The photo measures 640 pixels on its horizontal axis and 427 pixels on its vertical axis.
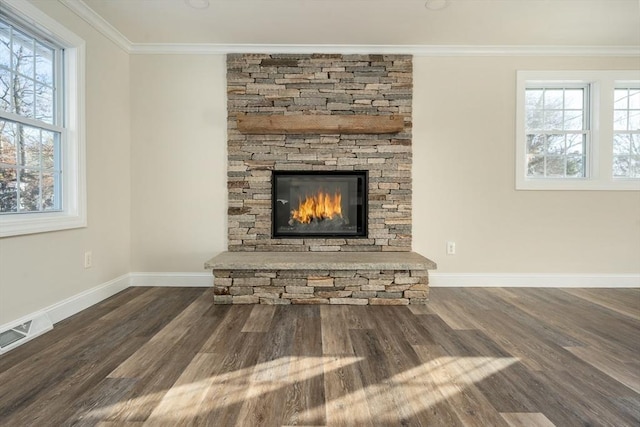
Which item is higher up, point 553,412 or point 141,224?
point 141,224

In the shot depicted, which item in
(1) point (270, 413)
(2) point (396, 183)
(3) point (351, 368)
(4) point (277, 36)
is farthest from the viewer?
(2) point (396, 183)

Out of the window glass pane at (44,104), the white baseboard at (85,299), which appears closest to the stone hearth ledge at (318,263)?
the white baseboard at (85,299)

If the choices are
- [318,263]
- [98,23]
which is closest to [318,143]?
[318,263]

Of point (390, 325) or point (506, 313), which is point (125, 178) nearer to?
point (390, 325)

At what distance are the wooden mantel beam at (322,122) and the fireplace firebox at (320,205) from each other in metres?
0.48

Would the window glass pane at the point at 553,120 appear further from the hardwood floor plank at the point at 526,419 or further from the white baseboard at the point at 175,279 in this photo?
the white baseboard at the point at 175,279

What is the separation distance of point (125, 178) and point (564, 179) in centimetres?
455

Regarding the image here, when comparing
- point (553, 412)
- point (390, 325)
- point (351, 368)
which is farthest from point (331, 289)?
point (553, 412)

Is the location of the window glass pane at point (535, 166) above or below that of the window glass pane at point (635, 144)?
below

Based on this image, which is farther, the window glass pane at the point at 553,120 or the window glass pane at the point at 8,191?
the window glass pane at the point at 553,120

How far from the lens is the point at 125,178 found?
3.33 meters

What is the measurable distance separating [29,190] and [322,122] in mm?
2347

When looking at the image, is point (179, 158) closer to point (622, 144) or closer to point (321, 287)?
point (321, 287)

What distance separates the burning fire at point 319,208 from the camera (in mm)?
3459
